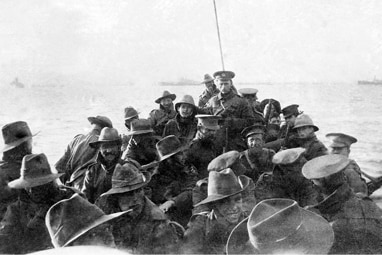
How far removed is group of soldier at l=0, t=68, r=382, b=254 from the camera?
2895 millimetres

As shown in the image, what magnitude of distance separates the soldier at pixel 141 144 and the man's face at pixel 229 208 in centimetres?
232

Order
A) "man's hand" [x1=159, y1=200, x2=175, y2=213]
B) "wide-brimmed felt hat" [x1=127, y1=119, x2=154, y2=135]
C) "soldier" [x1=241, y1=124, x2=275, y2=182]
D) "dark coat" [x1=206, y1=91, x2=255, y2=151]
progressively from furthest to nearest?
"dark coat" [x1=206, y1=91, x2=255, y2=151], "wide-brimmed felt hat" [x1=127, y1=119, x2=154, y2=135], "soldier" [x1=241, y1=124, x2=275, y2=182], "man's hand" [x1=159, y1=200, x2=175, y2=213]

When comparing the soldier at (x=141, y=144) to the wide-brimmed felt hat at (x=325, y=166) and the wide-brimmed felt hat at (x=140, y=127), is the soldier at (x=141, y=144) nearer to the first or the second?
the wide-brimmed felt hat at (x=140, y=127)

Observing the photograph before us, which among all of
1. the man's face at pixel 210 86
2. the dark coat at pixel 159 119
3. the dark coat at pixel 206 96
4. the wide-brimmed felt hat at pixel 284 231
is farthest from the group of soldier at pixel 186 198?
the man's face at pixel 210 86

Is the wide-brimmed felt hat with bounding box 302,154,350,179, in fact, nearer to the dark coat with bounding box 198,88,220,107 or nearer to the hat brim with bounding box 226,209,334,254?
the hat brim with bounding box 226,209,334,254

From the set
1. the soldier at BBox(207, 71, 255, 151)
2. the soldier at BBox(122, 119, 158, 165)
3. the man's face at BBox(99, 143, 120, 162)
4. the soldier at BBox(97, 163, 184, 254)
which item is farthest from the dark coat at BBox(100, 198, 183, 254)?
the soldier at BBox(207, 71, 255, 151)

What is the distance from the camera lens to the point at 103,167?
4.74m

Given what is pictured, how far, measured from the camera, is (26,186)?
12.0 feet

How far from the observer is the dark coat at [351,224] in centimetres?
346

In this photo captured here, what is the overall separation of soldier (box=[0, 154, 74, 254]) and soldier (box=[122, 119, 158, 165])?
1972 millimetres

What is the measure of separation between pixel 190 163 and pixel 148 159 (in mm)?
610

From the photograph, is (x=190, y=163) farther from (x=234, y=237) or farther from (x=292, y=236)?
(x=292, y=236)

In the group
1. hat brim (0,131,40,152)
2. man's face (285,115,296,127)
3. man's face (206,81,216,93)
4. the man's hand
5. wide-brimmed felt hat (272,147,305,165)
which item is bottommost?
the man's hand

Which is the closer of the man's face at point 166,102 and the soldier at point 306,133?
the soldier at point 306,133
